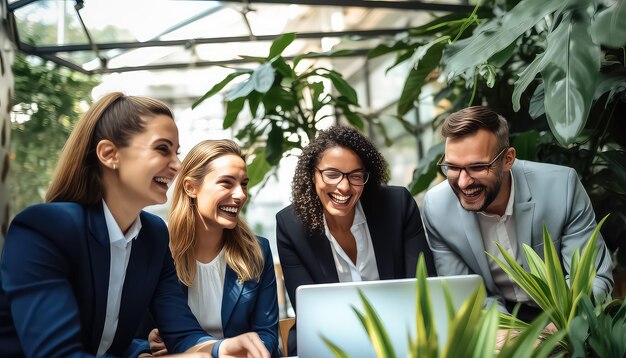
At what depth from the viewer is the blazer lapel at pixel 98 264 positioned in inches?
62.6

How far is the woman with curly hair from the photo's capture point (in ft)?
7.73

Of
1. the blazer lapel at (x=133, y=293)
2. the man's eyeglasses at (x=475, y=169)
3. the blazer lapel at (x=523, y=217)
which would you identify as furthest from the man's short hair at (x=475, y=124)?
the blazer lapel at (x=133, y=293)

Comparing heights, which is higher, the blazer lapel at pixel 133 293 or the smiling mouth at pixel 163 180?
the smiling mouth at pixel 163 180

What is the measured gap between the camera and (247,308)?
215 cm

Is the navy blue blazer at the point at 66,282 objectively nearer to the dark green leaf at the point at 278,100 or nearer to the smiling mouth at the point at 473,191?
the smiling mouth at the point at 473,191

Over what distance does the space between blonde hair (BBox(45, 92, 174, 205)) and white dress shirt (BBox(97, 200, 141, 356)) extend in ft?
0.21

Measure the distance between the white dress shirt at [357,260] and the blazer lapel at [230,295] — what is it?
0.44 m

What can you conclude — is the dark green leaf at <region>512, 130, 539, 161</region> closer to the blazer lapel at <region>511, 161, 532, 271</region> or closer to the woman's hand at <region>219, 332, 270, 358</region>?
the blazer lapel at <region>511, 161, 532, 271</region>

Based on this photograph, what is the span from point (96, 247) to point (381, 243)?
1166 mm

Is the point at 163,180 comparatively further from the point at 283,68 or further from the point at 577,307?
the point at 283,68

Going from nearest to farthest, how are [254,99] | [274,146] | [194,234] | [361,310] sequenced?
[361,310], [194,234], [254,99], [274,146]

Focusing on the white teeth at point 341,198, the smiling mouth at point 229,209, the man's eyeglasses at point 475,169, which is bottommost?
the white teeth at point 341,198

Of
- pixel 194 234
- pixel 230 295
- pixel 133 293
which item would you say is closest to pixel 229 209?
pixel 194 234

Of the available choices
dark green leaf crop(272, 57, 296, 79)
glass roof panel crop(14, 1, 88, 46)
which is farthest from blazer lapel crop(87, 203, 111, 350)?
glass roof panel crop(14, 1, 88, 46)
